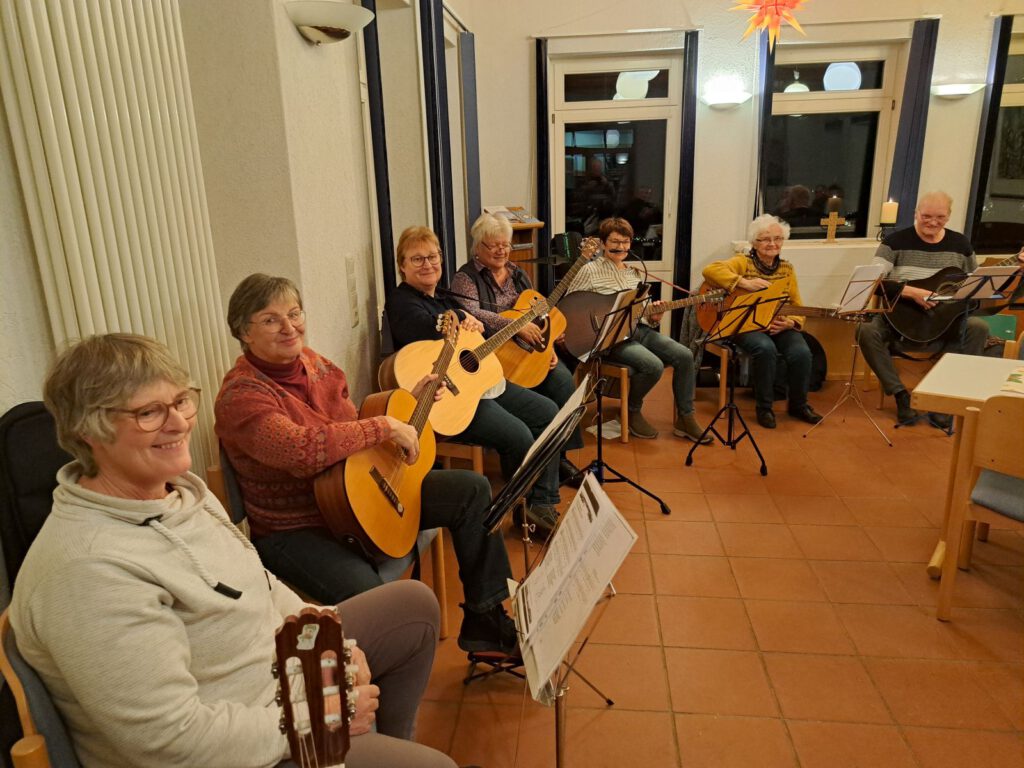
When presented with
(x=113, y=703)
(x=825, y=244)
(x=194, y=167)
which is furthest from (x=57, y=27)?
(x=825, y=244)

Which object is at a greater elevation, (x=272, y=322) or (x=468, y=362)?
(x=272, y=322)

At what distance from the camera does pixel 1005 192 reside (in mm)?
5301

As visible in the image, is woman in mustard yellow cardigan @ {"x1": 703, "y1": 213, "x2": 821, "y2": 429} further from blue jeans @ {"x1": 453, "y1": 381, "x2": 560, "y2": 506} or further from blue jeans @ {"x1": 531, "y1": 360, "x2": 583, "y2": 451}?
blue jeans @ {"x1": 453, "y1": 381, "x2": 560, "y2": 506}

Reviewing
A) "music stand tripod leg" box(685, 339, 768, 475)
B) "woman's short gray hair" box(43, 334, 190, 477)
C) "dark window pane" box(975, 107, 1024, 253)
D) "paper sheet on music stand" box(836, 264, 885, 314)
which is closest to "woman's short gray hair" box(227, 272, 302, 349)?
"woman's short gray hair" box(43, 334, 190, 477)

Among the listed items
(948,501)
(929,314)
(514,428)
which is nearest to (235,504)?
(514,428)

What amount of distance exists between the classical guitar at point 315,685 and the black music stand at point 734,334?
9.02 feet

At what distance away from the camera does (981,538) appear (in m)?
2.73

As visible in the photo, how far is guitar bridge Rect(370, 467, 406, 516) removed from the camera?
1828mm

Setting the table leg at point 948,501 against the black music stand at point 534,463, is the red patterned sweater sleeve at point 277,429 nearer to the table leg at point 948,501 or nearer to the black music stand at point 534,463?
the black music stand at point 534,463

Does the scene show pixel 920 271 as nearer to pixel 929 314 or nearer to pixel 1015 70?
pixel 929 314

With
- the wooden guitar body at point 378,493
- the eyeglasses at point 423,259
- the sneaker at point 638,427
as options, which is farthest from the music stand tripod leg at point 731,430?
the wooden guitar body at point 378,493

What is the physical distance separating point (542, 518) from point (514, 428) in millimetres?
401

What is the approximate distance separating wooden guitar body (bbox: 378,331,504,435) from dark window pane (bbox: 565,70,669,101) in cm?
337

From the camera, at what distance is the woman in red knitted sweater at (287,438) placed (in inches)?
65.2
